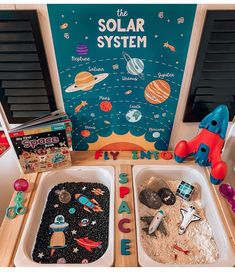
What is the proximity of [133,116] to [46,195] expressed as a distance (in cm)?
47

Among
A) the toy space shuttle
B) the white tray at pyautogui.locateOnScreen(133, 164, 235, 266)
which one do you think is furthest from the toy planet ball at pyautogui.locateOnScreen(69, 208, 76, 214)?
the toy space shuttle

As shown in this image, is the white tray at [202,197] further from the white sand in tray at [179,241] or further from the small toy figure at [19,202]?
the small toy figure at [19,202]

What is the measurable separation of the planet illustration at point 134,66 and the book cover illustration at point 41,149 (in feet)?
1.04

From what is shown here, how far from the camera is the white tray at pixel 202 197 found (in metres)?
0.75

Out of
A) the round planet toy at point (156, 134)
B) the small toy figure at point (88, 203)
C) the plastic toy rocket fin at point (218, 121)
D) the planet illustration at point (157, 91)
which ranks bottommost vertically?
the small toy figure at point (88, 203)

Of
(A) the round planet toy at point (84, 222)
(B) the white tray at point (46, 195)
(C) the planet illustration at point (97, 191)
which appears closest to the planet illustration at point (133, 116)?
(B) the white tray at point (46, 195)

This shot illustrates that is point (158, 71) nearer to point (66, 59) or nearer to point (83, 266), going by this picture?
point (66, 59)

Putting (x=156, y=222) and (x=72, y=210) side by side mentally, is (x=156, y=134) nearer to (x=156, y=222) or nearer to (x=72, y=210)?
(x=156, y=222)

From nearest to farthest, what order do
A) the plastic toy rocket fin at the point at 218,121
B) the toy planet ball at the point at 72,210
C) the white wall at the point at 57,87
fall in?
1. the white wall at the point at 57,87
2. the plastic toy rocket fin at the point at 218,121
3. the toy planet ball at the point at 72,210

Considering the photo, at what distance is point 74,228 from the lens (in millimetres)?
893

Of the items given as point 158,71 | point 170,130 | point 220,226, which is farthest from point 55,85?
point 220,226

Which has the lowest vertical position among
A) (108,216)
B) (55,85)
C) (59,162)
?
(108,216)

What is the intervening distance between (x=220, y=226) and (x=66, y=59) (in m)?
0.77

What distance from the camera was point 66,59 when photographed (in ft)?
2.66
